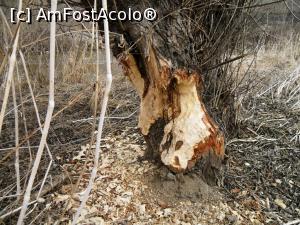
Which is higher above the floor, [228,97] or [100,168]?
[228,97]

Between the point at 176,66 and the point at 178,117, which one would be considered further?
the point at 178,117

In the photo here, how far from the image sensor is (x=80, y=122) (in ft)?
8.32

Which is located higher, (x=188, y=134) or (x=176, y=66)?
(x=176, y=66)

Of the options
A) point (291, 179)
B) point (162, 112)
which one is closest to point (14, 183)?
point (162, 112)

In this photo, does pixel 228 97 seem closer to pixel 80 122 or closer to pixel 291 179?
pixel 291 179

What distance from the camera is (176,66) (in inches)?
59.4

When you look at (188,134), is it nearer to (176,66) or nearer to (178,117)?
(178,117)

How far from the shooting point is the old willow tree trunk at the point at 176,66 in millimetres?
1483

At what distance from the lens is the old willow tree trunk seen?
58.4 inches

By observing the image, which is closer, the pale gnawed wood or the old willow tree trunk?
the old willow tree trunk

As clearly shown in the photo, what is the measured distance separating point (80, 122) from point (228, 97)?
3.41 ft

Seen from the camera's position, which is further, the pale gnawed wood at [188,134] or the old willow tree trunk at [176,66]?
the pale gnawed wood at [188,134]

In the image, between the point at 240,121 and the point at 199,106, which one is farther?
the point at 240,121

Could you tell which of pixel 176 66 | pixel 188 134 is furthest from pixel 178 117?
pixel 176 66
